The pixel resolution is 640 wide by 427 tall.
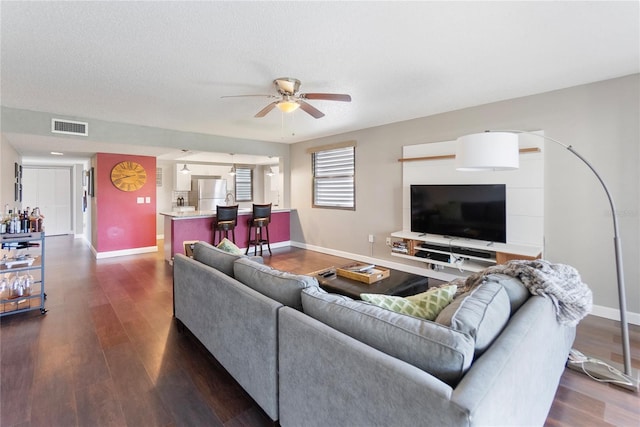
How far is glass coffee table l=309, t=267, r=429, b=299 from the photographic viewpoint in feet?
8.88

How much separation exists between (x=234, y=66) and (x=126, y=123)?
3.00 m

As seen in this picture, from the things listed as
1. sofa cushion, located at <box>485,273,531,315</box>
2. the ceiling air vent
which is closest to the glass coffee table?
sofa cushion, located at <box>485,273,531,315</box>

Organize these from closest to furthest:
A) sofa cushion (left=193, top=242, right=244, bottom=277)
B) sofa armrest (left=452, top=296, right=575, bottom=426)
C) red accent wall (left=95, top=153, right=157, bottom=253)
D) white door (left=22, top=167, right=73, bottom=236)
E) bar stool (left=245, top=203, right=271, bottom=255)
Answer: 1. sofa armrest (left=452, top=296, right=575, bottom=426)
2. sofa cushion (left=193, top=242, right=244, bottom=277)
3. red accent wall (left=95, top=153, right=157, bottom=253)
4. bar stool (left=245, top=203, right=271, bottom=255)
5. white door (left=22, top=167, right=73, bottom=236)

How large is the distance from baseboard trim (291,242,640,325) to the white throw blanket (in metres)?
1.87

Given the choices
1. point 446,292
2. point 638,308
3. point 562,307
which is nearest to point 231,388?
point 446,292

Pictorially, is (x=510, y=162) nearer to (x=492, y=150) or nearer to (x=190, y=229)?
(x=492, y=150)

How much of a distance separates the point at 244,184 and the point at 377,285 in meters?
7.28

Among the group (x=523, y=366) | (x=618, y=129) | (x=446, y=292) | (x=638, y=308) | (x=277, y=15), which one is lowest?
(x=638, y=308)

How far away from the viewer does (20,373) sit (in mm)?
2117

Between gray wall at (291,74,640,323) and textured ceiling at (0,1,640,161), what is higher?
textured ceiling at (0,1,640,161)

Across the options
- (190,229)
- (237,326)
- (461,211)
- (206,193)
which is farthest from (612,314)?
(206,193)

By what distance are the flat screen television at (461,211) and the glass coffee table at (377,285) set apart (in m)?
1.12

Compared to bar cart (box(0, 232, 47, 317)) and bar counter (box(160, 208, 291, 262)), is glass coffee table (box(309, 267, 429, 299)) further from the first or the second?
bar counter (box(160, 208, 291, 262))

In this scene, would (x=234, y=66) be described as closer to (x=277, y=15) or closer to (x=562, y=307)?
(x=277, y=15)
